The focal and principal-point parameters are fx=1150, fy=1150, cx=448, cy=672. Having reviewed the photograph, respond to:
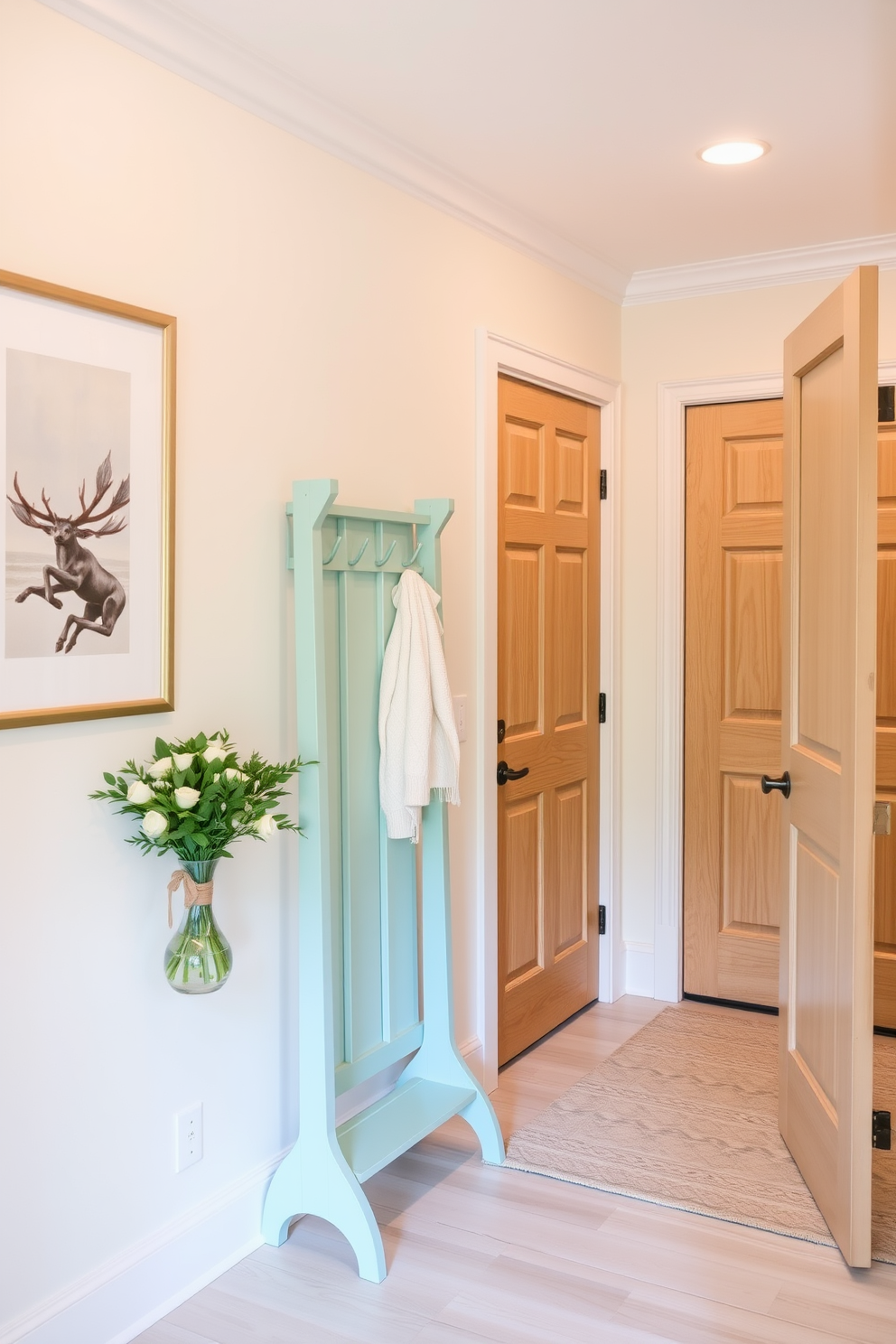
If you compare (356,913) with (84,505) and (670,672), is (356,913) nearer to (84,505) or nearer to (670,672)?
(84,505)

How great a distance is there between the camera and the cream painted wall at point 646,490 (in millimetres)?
3828

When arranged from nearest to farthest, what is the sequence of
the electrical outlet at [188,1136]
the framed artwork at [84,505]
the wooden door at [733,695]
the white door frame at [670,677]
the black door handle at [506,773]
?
the framed artwork at [84,505] < the electrical outlet at [188,1136] < the black door handle at [506,773] < the wooden door at [733,695] < the white door frame at [670,677]

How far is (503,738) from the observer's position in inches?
132

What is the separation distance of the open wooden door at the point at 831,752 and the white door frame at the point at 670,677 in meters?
1.07

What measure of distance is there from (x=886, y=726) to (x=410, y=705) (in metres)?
1.81

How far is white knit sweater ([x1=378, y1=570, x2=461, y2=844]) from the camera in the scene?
101 inches

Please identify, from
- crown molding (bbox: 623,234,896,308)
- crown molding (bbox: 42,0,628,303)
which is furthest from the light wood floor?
crown molding (bbox: 623,234,896,308)

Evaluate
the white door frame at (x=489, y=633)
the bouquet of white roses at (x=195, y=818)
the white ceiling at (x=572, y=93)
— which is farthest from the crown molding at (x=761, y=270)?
the bouquet of white roses at (x=195, y=818)

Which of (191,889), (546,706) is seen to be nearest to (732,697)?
(546,706)

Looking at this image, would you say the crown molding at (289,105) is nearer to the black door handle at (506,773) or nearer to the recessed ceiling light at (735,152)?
the recessed ceiling light at (735,152)

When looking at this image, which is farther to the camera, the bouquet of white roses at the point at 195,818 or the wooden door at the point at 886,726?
the wooden door at the point at 886,726

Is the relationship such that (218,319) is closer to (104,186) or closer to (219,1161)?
(104,186)

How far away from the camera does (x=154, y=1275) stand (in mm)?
2164

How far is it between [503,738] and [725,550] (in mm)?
1116
